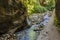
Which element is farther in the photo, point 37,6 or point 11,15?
point 37,6

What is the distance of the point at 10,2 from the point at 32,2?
7.78 metres

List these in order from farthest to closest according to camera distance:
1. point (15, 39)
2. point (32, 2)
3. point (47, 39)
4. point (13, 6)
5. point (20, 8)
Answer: point (32, 2), point (20, 8), point (13, 6), point (15, 39), point (47, 39)

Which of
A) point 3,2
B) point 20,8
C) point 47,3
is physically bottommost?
point 47,3

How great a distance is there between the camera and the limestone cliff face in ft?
36.5

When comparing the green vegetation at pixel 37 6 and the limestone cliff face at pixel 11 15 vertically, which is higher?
the limestone cliff face at pixel 11 15

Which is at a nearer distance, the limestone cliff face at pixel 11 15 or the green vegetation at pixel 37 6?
the limestone cliff face at pixel 11 15

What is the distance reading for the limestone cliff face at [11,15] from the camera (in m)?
11.1

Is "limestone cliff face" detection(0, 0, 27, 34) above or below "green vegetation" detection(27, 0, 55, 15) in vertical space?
above

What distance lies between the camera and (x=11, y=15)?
460 inches

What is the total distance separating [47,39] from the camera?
8.12 metres

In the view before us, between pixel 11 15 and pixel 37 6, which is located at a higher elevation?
pixel 11 15

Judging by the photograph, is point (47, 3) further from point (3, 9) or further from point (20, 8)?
point (3, 9)

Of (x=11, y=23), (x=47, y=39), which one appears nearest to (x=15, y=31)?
(x=11, y=23)

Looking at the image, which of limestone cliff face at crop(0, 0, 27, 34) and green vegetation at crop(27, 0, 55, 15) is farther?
green vegetation at crop(27, 0, 55, 15)
